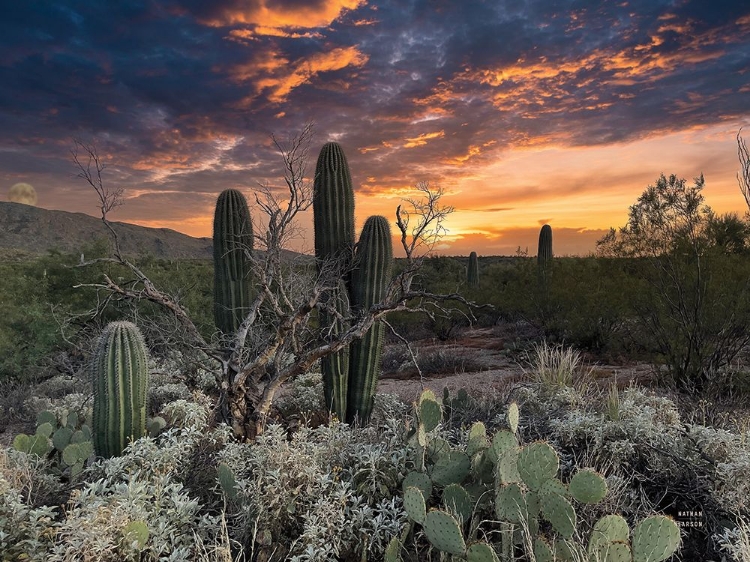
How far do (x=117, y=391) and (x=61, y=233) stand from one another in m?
84.2

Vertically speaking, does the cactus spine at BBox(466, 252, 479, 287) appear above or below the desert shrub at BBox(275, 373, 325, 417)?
above

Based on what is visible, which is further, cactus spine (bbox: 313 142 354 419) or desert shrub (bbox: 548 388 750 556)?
cactus spine (bbox: 313 142 354 419)

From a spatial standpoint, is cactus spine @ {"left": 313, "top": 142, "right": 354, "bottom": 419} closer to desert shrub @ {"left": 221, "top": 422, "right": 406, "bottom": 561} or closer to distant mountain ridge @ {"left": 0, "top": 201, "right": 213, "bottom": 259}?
desert shrub @ {"left": 221, "top": 422, "right": 406, "bottom": 561}

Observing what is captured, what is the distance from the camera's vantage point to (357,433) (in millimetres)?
5820

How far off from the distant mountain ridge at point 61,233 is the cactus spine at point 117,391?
64995 mm

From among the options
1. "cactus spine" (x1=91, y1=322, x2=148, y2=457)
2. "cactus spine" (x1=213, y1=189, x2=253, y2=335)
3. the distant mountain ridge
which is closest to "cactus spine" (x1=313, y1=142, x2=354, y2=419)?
"cactus spine" (x1=213, y1=189, x2=253, y2=335)

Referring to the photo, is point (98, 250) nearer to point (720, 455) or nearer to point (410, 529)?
point (410, 529)

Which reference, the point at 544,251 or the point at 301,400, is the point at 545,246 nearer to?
the point at 544,251

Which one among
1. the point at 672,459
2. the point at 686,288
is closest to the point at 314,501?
the point at 672,459

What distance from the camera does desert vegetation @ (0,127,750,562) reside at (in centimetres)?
366

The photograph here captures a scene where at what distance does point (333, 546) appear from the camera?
3848mm

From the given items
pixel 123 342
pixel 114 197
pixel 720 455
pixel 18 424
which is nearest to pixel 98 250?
pixel 18 424

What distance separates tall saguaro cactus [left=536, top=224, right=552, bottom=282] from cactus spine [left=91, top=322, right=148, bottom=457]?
42.5 feet

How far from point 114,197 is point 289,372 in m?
2.96
